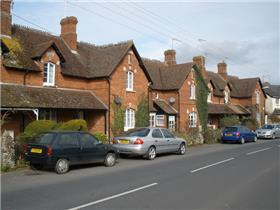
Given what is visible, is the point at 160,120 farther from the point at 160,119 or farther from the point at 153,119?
the point at 153,119

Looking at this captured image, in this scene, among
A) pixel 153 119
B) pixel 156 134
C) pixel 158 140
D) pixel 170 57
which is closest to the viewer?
pixel 158 140

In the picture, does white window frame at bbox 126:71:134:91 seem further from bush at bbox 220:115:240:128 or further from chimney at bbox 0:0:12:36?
bush at bbox 220:115:240:128

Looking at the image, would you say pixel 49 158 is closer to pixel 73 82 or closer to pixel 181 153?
pixel 181 153

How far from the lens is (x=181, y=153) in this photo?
1959cm

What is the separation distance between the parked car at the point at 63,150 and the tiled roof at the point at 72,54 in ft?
24.9

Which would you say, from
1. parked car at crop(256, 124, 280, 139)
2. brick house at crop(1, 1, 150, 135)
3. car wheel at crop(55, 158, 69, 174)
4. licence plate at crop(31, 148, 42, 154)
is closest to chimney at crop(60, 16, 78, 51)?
brick house at crop(1, 1, 150, 135)

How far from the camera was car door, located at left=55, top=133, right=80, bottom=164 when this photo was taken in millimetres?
12549

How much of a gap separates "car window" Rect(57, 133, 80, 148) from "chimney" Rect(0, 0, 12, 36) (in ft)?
32.2

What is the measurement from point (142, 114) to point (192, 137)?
5029 mm

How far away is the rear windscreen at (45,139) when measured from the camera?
41.4 ft

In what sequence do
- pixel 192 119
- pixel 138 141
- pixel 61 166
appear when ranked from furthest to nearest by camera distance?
1. pixel 192 119
2. pixel 138 141
3. pixel 61 166

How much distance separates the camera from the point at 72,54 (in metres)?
25.0

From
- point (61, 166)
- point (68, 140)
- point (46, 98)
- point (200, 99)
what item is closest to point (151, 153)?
point (68, 140)

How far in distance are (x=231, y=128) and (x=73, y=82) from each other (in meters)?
15.1
